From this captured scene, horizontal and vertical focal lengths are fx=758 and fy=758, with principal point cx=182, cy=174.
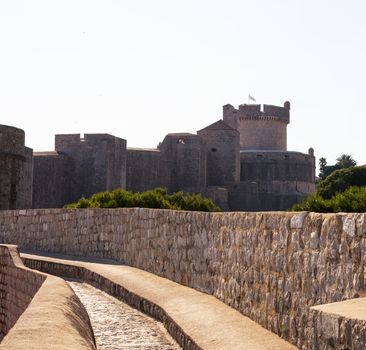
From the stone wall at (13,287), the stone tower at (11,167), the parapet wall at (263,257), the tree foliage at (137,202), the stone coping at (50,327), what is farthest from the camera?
the tree foliage at (137,202)

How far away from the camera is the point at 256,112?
236 feet

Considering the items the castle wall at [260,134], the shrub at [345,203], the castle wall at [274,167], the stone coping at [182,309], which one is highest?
the castle wall at [260,134]

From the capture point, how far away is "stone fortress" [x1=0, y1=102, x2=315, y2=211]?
4691 centimetres

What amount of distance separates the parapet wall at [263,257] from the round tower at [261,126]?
56.8m

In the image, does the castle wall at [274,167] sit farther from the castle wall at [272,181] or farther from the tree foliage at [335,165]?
the tree foliage at [335,165]

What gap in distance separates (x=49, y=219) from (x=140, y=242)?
6373 millimetres

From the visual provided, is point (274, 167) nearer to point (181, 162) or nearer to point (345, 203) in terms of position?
point (181, 162)

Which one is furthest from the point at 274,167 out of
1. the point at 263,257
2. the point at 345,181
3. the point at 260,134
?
the point at 263,257

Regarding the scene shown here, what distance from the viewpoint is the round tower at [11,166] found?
2775cm

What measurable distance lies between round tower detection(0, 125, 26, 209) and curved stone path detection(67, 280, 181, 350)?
16.9m

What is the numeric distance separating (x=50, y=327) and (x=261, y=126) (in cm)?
6779

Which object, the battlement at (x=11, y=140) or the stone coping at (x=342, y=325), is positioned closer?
the stone coping at (x=342, y=325)

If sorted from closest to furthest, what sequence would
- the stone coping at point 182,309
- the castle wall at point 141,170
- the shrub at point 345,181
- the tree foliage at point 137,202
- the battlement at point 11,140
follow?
the stone coping at point 182,309, the battlement at point 11,140, the tree foliage at point 137,202, the castle wall at point 141,170, the shrub at point 345,181

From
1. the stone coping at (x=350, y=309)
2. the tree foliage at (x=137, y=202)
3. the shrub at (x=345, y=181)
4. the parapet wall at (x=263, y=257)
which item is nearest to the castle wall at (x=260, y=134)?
the shrub at (x=345, y=181)
